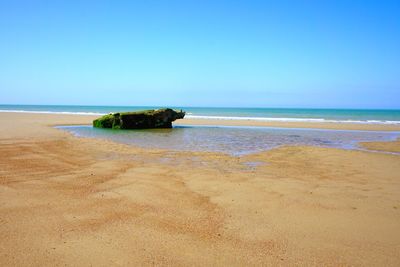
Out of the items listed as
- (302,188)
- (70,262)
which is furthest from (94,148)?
(70,262)

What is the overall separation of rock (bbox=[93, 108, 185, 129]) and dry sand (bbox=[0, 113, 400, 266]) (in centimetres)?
1468

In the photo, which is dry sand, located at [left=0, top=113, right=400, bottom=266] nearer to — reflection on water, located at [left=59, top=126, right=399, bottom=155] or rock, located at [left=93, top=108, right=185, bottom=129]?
reflection on water, located at [left=59, top=126, right=399, bottom=155]

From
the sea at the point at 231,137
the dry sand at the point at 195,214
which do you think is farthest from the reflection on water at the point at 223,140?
the dry sand at the point at 195,214

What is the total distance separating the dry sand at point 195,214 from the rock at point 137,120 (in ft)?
48.2

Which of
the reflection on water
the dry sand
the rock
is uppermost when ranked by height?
the rock

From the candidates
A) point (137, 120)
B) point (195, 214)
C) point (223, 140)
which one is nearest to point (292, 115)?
point (137, 120)

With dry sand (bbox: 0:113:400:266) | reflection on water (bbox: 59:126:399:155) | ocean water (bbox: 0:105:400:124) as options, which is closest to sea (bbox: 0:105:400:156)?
reflection on water (bbox: 59:126:399:155)

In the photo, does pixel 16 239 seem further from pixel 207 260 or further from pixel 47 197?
pixel 207 260

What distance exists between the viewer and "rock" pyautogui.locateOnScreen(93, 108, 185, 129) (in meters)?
24.7

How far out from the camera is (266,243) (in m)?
4.48

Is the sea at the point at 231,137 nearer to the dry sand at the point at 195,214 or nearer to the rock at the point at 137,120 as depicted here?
the rock at the point at 137,120

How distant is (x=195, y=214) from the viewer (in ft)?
18.1

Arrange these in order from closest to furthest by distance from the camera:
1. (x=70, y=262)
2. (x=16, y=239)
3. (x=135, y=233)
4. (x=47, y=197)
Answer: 1. (x=70, y=262)
2. (x=16, y=239)
3. (x=135, y=233)
4. (x=47, y=197)

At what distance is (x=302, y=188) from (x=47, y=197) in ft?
17.0
